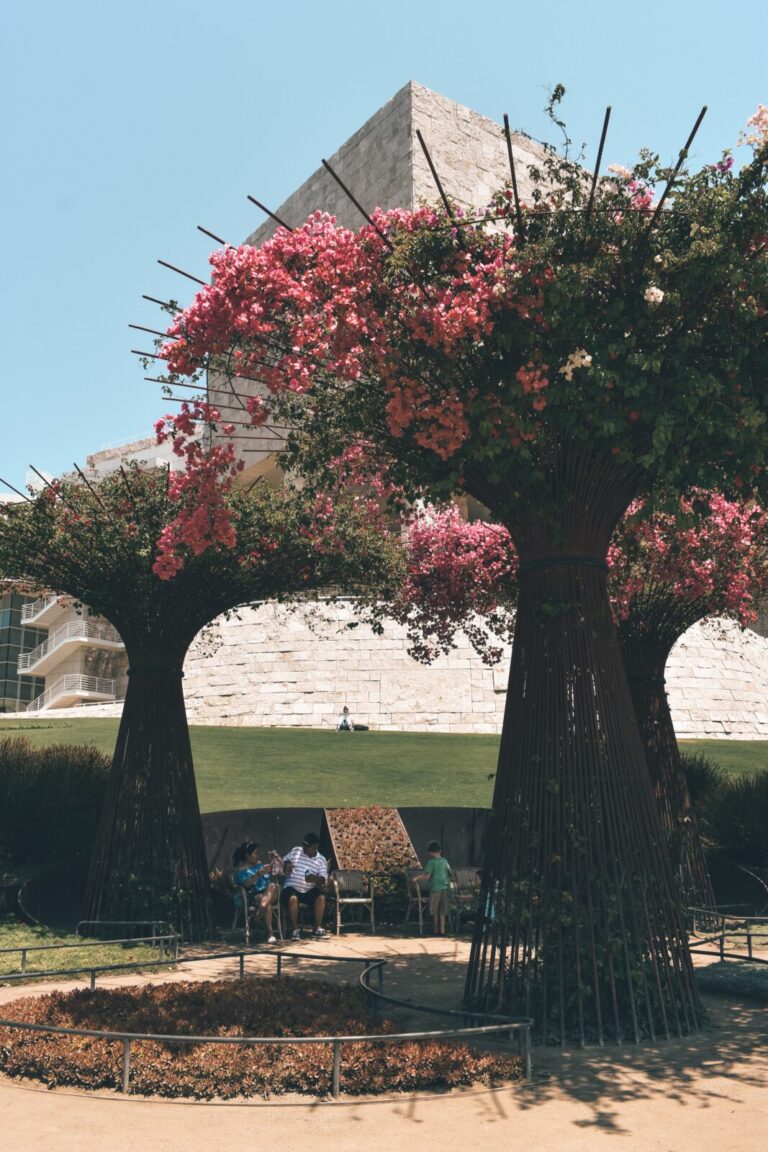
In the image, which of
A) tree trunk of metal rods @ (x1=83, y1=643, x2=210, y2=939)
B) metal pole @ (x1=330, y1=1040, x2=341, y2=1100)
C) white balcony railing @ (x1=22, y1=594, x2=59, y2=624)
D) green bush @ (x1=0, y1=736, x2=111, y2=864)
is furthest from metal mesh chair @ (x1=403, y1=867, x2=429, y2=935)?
white balcony railing @ (x1=22, y1=594, x2=59, y2=624)

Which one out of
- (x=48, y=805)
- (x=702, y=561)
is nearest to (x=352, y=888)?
(x=48, y=805)

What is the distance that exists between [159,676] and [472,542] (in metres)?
5.06

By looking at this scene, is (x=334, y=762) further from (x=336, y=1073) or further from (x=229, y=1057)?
(x=336, y=1073)

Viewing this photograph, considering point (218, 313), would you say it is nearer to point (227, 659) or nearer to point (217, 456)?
point (217, 456)

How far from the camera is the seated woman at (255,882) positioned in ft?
43.7

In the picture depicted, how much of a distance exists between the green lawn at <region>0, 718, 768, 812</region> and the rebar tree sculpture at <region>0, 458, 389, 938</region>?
21.1ft

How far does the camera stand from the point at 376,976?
10773 millimetres

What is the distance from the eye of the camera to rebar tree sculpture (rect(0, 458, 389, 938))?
1305 centimetres

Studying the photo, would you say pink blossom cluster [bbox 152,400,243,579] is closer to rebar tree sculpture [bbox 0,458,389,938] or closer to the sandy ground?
rebar tree sculpture [bbox 0,458,389,938]

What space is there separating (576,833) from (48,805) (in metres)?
10.8

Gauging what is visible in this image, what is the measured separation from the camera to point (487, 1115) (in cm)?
602

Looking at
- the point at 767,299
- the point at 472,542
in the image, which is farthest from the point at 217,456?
the point at 472,542

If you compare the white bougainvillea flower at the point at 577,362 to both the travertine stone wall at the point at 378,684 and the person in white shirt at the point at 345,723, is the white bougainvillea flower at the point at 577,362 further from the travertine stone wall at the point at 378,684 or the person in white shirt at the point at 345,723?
the travertine stone wall at the point at 378,684

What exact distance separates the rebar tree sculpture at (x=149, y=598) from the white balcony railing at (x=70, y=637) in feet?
120
